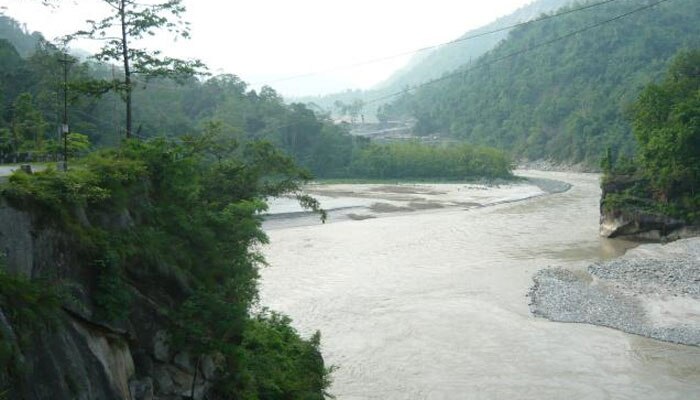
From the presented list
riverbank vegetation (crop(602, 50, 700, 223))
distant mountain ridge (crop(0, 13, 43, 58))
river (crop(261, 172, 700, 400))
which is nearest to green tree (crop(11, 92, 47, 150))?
river (crop(261, 172, 700, 400))

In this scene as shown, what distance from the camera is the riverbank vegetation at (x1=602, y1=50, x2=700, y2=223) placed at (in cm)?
3603

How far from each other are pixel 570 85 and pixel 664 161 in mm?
108275

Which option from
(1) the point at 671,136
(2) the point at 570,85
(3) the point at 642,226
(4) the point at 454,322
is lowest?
(4) the point at 454,322

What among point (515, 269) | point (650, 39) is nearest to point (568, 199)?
point (515, 269)

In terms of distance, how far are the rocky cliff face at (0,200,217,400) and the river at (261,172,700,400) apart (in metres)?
7.53

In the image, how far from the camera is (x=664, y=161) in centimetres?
3712

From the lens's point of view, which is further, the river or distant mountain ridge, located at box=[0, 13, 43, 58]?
distant mountain ridge, located at box=[0, 13, 43, 58]

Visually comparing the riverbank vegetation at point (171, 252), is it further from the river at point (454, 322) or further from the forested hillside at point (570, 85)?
the forested hillside at point (570, 85)

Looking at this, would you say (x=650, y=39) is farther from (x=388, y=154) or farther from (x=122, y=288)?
(x=122, y=288)

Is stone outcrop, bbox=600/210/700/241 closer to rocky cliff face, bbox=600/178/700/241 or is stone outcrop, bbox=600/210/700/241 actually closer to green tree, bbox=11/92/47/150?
rocky cliff face, bbox=600/178/700/241

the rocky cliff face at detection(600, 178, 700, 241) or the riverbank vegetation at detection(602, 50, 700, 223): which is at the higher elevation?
the riverbank vegetation at detection(602, 50, 700, 223)

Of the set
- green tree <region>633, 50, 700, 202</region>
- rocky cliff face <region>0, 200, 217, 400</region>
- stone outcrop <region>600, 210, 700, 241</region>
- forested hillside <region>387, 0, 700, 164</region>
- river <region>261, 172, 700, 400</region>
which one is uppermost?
forested hillside <region>387, 0, 700, 164</region>

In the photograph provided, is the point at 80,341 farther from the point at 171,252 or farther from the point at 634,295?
the point at 634,295

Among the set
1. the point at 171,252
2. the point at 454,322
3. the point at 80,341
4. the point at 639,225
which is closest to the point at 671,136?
the point at 639,225
